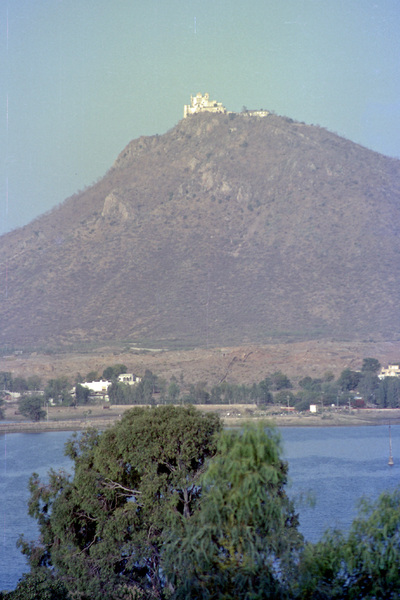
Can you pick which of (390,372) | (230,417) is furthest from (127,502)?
(390,372)

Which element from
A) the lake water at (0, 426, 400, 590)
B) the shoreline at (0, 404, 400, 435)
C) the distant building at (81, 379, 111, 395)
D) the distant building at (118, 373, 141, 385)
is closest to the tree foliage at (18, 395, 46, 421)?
the shoreline at (0, 404, 400, 435)

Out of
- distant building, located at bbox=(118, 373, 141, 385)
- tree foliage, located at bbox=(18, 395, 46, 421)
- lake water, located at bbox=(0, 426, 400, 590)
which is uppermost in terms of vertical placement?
distant building, located at bbox=(118, 373, 141, 385)

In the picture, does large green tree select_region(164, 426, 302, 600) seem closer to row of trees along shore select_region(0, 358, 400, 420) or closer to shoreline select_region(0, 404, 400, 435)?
shoreline select_region(0, 404, 400, 435)

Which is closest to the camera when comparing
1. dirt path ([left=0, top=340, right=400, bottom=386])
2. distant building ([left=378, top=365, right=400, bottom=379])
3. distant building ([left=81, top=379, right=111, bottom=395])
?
distant building ([left=81, top=379, right=111, bottom=395])

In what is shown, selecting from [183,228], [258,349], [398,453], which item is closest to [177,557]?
[398,453]

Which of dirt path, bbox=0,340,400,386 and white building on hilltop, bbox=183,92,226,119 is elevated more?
white building on hilltop, bbox=183,92,226,119

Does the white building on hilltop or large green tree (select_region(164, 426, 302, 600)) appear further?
the white building on hilltop
